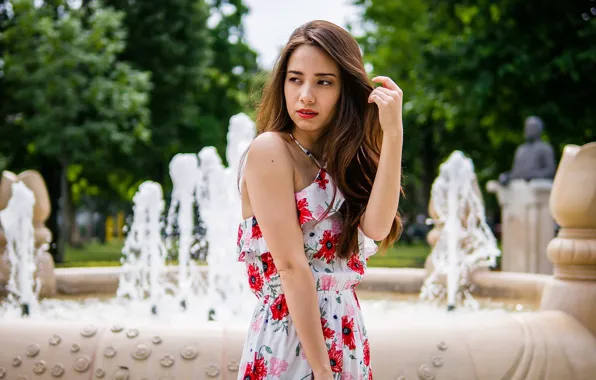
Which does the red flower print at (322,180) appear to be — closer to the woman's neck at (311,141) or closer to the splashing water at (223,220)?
the woman's neck at (311,141)

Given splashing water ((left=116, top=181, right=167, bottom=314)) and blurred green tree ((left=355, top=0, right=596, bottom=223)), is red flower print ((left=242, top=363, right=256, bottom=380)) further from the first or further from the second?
blurred green tree ((left=355, top=0, right=596, bottom=223))

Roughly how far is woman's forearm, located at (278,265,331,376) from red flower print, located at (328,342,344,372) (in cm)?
10

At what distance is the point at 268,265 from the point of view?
1.97 metres

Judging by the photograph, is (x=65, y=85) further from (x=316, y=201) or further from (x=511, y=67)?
(x=316, y=201)

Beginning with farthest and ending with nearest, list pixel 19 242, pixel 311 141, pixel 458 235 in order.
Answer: pixel 458 235, pixel 19 242, pixel 311 141

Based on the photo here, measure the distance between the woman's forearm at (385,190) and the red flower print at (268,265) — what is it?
28 centimetres

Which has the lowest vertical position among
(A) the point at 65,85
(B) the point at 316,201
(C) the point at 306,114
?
(B) the point at 316,201

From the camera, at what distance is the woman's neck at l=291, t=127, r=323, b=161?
2.03 m

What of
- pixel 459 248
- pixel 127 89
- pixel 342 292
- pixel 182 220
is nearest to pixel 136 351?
pixel 342 292

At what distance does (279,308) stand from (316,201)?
307 mm

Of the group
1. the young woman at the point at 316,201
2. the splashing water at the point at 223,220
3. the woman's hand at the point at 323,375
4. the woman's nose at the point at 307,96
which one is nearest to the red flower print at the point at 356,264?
the young woman at the point at 316,201

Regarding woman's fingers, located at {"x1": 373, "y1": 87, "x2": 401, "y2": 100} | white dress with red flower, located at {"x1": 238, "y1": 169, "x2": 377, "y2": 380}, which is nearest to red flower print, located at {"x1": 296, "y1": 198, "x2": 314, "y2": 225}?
white dress with red flower, located at {"x1": 238, "y1": 169, "x2": 377, "y2": 380}

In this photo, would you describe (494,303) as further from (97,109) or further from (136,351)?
(97,109)

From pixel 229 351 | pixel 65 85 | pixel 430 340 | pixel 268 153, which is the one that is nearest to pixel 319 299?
pixel 268 153
